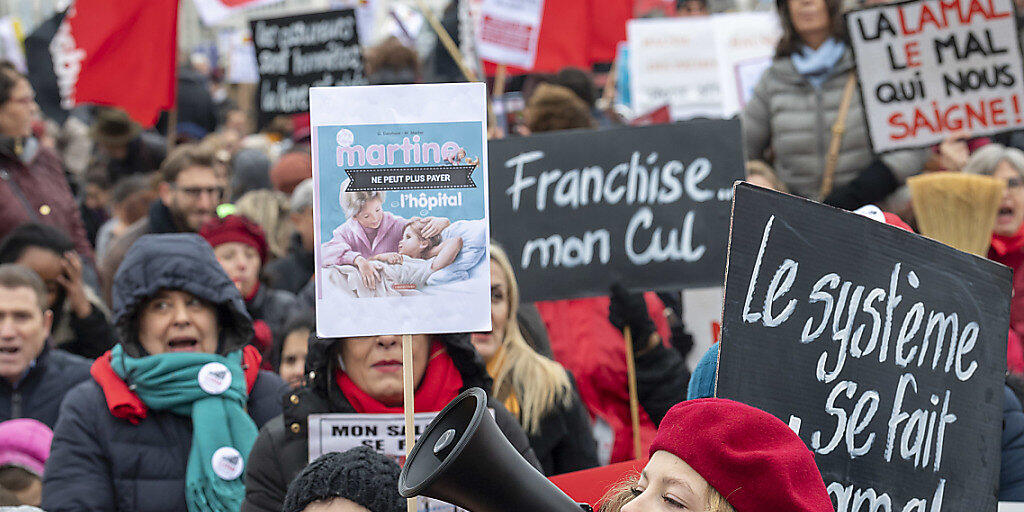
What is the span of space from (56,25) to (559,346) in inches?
342

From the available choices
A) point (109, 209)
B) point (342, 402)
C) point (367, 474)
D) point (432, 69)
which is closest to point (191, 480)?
point (342, 402)

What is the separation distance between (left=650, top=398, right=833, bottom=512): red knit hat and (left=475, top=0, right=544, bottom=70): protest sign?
7.30 metres

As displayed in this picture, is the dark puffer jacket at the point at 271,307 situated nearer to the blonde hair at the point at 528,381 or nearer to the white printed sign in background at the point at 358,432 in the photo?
the blonde hair at the point at 528,381

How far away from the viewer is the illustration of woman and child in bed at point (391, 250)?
2967 mm

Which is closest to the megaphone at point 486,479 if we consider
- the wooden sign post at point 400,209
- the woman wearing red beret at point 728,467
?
the woman wearing red beret at point 728,467

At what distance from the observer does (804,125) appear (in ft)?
21.1

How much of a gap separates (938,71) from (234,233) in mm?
3205

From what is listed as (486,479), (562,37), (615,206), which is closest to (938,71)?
(615,206)

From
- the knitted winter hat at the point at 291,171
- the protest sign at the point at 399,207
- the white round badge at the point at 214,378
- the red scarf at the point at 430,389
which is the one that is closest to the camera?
the protest sign at the point at 399,207

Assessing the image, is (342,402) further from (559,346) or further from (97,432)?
(559,346)

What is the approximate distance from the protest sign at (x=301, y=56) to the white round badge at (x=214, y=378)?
17.3 feet

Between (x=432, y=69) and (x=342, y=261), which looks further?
(x=432, y=69)

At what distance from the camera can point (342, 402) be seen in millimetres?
3520

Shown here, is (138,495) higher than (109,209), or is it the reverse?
(109,209)
